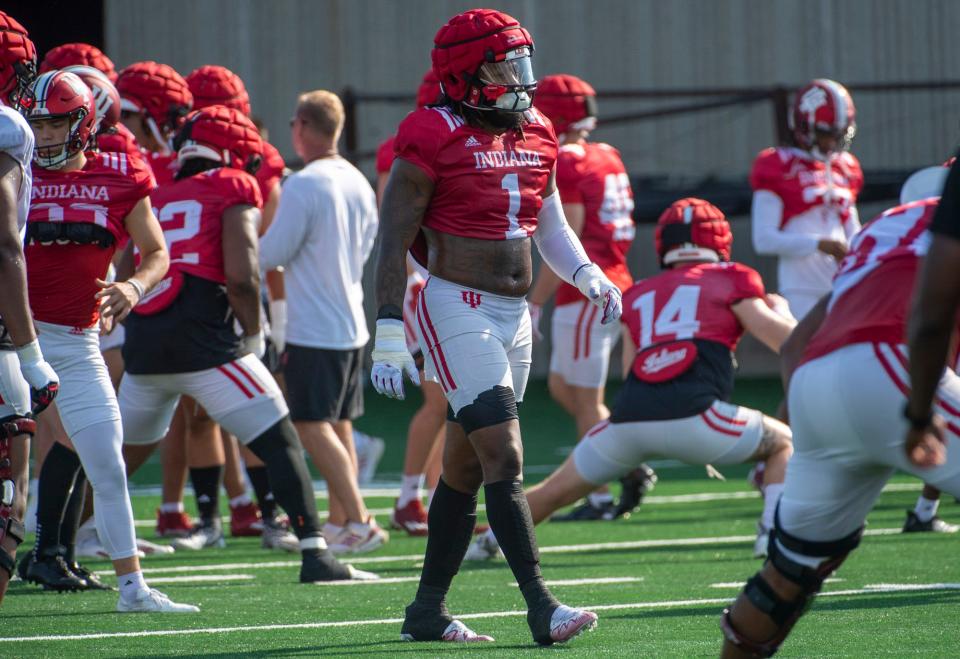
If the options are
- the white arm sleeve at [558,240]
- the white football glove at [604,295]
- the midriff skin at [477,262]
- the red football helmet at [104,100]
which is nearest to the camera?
the midriff skin at [477,262]

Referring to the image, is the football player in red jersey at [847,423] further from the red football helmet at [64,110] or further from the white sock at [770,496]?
the white sock at [770,496]

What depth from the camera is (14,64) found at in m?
4.82

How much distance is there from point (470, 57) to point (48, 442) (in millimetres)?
3274

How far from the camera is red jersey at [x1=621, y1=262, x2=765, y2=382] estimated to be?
680 centimetres

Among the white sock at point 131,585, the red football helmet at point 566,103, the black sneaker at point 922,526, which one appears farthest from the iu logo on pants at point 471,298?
the red football helmet at point 566,103

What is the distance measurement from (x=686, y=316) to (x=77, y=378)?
2479 mm

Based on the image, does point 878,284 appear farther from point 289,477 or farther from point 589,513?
point 589,513

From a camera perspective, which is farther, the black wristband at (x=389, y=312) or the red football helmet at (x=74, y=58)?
the red football helmet at (x=74, y=58)

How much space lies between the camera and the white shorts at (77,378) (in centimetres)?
573

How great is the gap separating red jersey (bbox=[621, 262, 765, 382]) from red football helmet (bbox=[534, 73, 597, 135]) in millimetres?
2111

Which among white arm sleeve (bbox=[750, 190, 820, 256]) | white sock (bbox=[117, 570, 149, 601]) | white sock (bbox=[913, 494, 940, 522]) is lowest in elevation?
white sock (bbox=[913, 494, 940, 522])

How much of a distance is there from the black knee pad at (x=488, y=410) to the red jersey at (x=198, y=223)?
211 cm

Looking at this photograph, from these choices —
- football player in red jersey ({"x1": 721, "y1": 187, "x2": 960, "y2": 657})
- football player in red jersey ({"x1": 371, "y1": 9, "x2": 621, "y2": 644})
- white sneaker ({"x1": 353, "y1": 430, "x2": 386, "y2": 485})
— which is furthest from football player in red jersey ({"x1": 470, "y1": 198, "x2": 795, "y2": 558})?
white sneaker ({"x1": 353, "y1": 430, "x2": 386, "y2": 485})

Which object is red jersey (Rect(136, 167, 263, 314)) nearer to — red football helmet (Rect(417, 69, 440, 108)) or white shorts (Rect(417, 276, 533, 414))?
red football helmet (Rect(417, 69, 440, 108))
